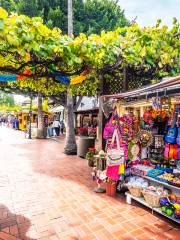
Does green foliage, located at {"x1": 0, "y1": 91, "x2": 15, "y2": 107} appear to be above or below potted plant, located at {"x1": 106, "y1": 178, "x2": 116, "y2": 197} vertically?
above

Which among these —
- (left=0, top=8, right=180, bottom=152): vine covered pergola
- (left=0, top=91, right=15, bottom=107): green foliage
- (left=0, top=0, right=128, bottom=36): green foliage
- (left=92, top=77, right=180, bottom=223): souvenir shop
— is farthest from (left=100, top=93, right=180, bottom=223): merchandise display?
(left=0, top=91, right=15, bottom=107): green foliage

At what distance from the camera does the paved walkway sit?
3283 millimetres

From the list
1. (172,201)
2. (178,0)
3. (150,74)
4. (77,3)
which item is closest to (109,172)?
(172,201)

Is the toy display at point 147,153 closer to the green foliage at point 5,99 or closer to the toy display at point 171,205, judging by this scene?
the toy display at point 171,205

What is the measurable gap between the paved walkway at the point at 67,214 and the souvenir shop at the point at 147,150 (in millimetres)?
336

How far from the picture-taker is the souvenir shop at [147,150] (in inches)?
153

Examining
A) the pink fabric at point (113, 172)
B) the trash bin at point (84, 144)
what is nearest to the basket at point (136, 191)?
the pink fabric at point (113, 172)

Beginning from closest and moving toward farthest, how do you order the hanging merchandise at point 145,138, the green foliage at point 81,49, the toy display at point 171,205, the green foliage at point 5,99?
the green foliage at point 81,49 < the toy display at point 171,205 < the hanging merchandise at point 145,138 < the green foliage at point 5,99

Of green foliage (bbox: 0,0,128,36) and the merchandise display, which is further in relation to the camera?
green foliage (bbox: 0,0,128,36)

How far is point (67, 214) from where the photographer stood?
12.9 ft

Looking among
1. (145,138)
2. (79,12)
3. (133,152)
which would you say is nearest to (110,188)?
(133,152)

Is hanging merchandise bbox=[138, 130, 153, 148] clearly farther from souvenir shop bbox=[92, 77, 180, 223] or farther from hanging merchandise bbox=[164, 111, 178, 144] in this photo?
hanging merchandise bbox=[164, 111, 178, 144]

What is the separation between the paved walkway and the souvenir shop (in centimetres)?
34

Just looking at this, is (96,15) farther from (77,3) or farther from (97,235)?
(97,235)
